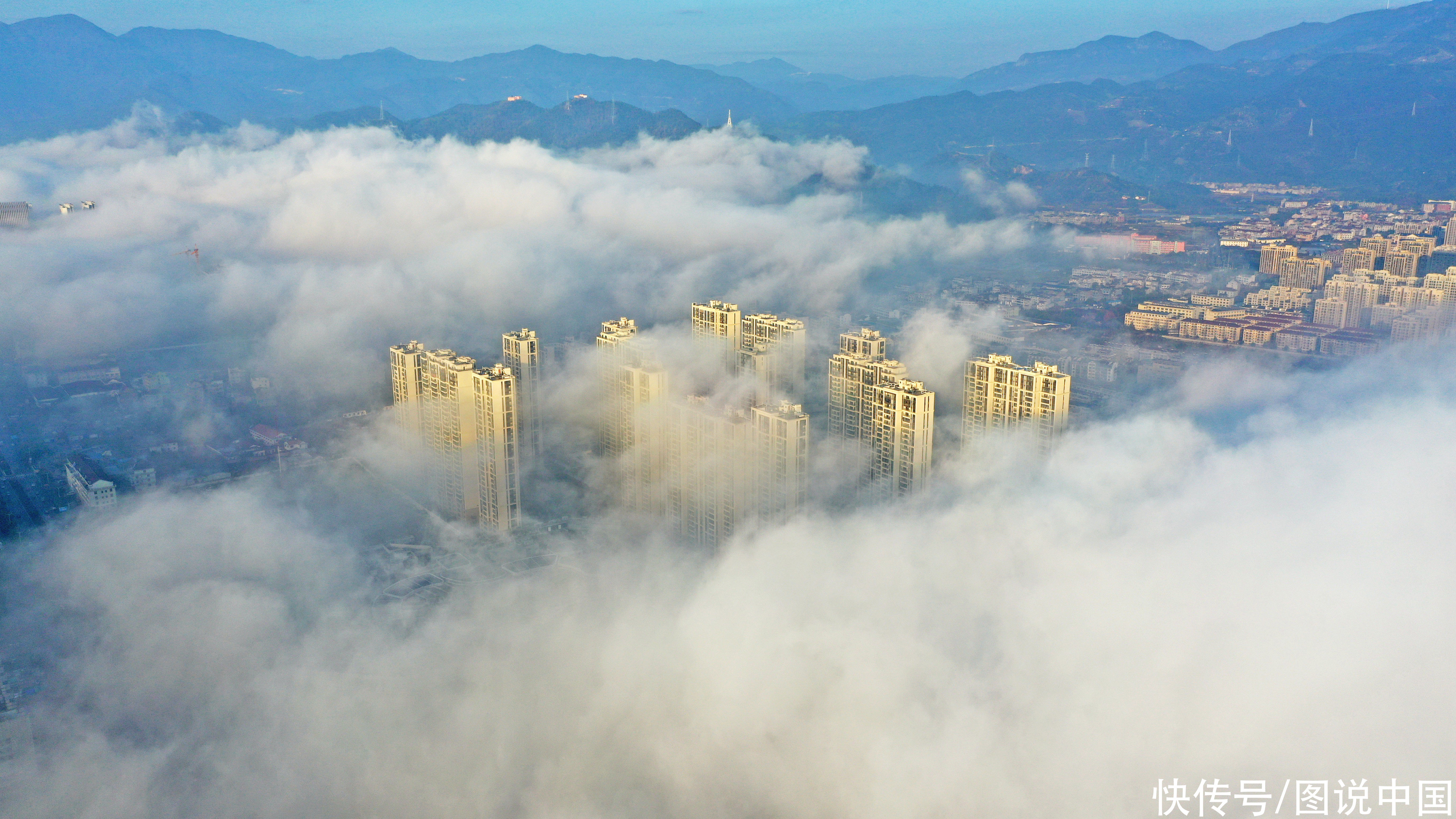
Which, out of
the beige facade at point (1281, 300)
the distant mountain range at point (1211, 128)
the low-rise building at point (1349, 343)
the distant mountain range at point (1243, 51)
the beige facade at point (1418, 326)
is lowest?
the low-rise building at point (1349, 343)

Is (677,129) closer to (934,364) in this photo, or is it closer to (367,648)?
(934,364)

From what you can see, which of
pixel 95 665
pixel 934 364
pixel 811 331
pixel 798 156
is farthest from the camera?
pixel 798 156

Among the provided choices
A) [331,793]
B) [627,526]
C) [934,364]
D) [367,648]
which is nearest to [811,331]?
[934,364]

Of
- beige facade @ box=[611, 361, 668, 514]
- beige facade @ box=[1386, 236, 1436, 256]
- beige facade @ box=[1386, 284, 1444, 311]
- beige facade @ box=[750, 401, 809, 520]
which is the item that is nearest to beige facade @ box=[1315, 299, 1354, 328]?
beige facade @ box=[1386, 284, 1444, 311]

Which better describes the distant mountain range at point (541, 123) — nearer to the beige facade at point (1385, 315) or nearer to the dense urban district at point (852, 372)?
the dense urban district at point (852, 372)

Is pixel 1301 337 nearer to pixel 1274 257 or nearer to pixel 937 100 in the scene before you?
pixel 1274 257

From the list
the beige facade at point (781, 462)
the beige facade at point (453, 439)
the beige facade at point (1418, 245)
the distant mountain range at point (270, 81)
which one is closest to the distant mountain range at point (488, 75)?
the distant mountain range at point (270, 81)
